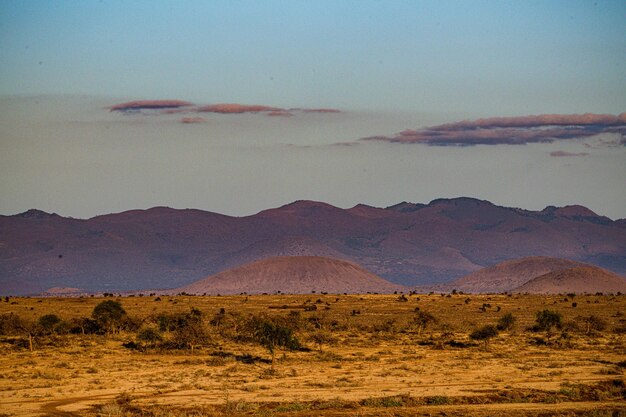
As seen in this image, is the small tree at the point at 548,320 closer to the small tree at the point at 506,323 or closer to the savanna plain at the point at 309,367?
the savanna plain at the point at 309,367

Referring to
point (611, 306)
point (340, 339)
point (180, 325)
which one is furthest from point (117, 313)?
point (611, 306)

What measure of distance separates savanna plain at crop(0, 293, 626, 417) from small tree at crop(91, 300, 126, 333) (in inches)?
3.6

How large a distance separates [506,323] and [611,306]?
3976 centimetres

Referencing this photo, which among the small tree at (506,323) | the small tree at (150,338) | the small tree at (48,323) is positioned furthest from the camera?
the small tree at (506,323)

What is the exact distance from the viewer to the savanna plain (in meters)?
38.9

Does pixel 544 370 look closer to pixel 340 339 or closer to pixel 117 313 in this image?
pixel 340 339

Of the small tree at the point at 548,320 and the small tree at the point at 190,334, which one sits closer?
the small tree at the point at 190,334

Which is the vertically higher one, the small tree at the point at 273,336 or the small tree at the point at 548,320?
the small tree at the point at 273,336

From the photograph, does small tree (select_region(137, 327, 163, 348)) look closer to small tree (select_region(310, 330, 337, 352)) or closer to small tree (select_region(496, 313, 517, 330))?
small tree (select_region(310, 330, 337, 352))

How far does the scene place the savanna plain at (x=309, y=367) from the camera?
128 feet

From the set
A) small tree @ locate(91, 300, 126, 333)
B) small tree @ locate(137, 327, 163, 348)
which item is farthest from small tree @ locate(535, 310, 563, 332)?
small tree @ locate(91, 300, 126, 333)

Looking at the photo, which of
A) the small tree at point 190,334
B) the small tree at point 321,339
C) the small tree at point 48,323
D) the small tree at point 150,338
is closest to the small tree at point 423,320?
the small tree at point 321,339

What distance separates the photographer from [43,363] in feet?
175

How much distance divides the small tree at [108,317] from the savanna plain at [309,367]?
0.09m
